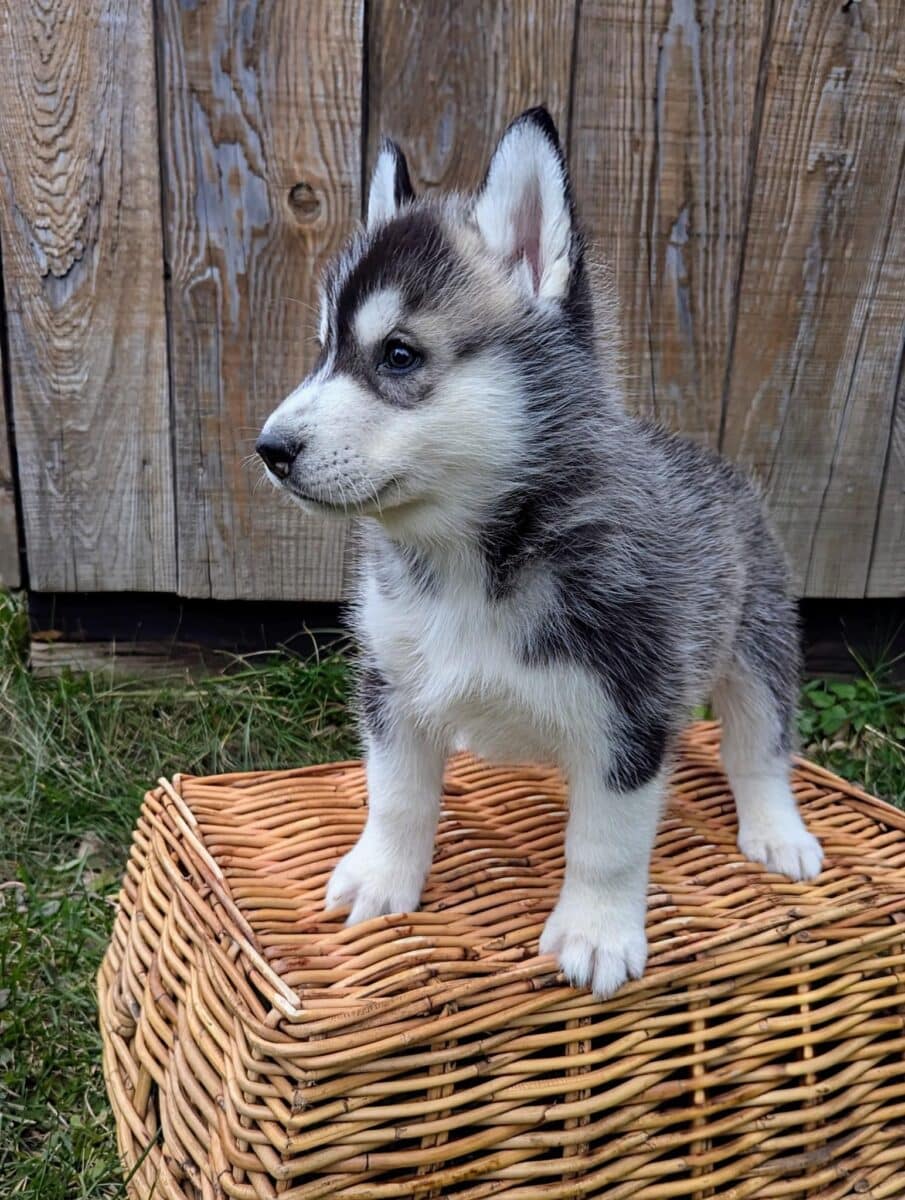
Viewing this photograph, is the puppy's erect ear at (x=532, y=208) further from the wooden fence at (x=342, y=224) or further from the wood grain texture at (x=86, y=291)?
the wood grain texture at (x=86, y=291)

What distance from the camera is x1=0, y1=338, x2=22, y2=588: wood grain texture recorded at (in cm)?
342

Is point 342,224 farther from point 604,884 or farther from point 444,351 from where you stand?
point 604,884

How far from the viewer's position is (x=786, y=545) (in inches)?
142

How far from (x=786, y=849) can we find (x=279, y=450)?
4.44 feet

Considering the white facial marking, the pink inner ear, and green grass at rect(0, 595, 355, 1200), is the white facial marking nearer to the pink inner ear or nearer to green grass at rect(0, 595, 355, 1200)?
the pink inner ear

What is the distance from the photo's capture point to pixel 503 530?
1810 millimetres

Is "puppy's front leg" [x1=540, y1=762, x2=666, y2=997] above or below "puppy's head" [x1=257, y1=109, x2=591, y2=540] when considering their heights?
below

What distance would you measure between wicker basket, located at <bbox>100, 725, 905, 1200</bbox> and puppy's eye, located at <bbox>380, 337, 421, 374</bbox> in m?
0.96

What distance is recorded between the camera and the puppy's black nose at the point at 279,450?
1615 mm

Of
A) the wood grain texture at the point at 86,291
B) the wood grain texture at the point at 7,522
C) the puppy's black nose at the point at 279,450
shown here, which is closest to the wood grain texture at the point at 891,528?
the wood grain texture at the point at 86,291

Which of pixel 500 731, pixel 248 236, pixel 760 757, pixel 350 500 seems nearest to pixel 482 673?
pixel 500 731

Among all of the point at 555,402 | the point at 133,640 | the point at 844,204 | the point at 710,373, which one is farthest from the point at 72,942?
the point at 844,204

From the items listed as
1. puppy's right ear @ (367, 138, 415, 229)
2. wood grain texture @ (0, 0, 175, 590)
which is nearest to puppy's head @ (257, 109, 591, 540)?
puppy's right ear @ (367, 138, 415, 229)

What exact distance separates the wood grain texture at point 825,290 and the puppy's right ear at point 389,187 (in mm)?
1582
